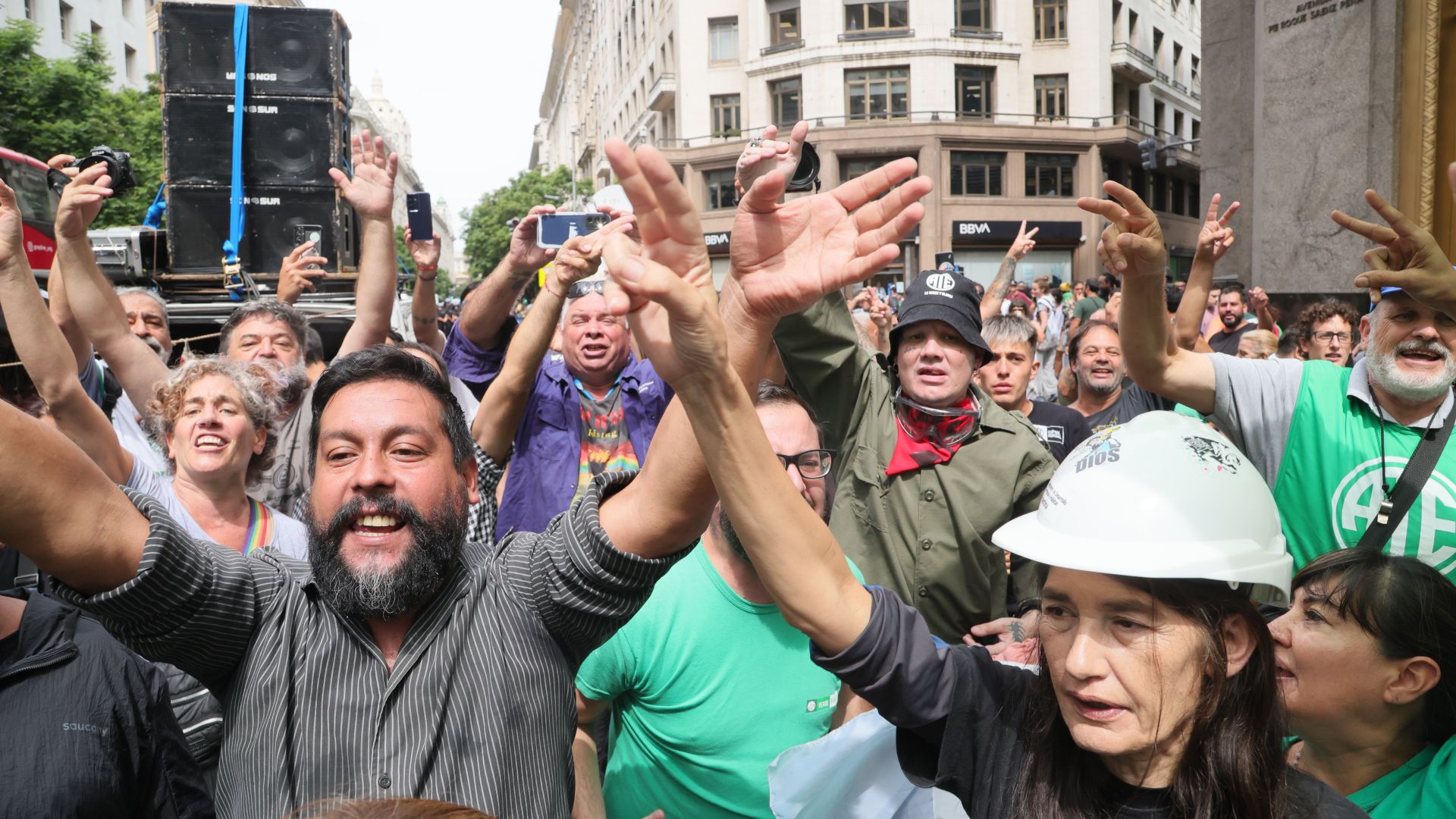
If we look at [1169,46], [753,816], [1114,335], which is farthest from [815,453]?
[1169,46]

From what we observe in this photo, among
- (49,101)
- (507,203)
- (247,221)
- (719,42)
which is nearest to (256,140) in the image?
(247,221)

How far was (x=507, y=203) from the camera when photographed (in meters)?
59.0

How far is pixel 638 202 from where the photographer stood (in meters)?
1.67

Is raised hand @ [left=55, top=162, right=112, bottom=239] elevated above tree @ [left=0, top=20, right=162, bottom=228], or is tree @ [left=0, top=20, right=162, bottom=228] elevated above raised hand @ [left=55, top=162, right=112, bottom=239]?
tree @ [left=0, top=20, right=162, bottom=228]

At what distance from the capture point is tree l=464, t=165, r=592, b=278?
5703 centimetres

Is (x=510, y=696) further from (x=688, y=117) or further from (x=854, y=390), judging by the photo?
(x=688, y=117)

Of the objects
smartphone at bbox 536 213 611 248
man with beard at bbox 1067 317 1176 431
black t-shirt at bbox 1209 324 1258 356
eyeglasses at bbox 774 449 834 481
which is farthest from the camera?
black t-shirt at bbox 1209 324 1258 356

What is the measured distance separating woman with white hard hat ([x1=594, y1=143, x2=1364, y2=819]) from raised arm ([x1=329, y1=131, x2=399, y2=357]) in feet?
9.03

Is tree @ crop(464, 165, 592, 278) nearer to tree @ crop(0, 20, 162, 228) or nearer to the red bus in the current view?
tree @ crop(0, 20, 162, 228)

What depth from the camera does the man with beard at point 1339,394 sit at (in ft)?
9.65

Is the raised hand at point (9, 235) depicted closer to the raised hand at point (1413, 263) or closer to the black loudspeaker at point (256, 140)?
the raised hand at point (1413, 263)

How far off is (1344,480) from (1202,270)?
1126mm

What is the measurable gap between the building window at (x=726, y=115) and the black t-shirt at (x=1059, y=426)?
1385 inches

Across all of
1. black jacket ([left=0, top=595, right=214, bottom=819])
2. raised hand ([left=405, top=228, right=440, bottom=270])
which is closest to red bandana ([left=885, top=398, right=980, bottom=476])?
black jacket ([left=0, top=595, right=214, bottom=819])
